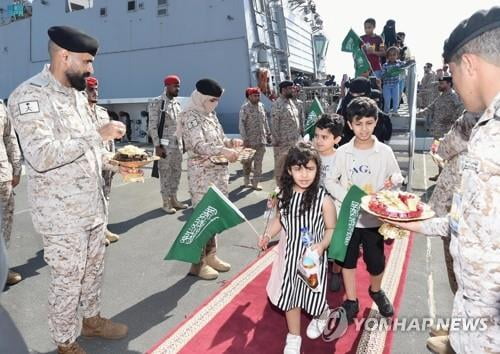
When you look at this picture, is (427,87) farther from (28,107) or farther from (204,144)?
(28,107)

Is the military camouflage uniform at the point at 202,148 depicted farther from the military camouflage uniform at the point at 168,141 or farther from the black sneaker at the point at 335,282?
the military camouflage uniform at the point at 168,141

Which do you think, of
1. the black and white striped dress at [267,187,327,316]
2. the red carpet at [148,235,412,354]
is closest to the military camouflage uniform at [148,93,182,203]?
the red carpet at [148,235,412,354]

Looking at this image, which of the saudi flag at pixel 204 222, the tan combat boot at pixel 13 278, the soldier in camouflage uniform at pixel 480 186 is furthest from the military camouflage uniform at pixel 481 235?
the tan combat boot at pixel 13 278

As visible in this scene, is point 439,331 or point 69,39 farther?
point 439,331

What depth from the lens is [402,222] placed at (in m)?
1.92

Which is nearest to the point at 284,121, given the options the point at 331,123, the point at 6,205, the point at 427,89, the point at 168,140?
the point at 168,140

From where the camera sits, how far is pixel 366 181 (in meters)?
3.08

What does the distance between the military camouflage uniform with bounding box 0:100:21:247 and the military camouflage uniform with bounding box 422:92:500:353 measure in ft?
12.8

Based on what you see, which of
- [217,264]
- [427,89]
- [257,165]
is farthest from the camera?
[427,89]

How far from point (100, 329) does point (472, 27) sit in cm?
301

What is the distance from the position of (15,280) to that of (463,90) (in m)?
4.22

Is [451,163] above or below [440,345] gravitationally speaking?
above

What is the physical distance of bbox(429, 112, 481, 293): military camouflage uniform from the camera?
2.62 metres

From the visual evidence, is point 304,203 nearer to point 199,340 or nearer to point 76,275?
point 199,340
